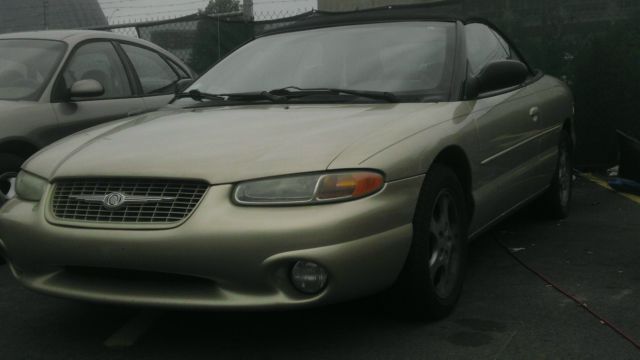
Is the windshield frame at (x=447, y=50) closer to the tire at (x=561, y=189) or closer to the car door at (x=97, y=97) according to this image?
the car door at (x=97, y=97)

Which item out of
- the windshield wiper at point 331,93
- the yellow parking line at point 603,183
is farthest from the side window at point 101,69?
the yellow parking line at point 603,183

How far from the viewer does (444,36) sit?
15.4 ft

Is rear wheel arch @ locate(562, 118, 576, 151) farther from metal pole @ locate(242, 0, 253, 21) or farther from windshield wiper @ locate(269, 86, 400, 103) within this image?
metal pole @ locate(242, 0, 253, 21)

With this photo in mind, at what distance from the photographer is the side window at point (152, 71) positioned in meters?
6.50

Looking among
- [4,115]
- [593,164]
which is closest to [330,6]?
[593,164]

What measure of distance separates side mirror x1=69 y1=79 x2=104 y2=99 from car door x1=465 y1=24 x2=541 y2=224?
251 centimetres

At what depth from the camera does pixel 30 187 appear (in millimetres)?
3723

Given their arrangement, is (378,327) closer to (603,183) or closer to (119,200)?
(119,200)

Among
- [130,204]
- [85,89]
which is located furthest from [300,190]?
[85,89]

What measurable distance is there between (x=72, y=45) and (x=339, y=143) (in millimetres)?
3263

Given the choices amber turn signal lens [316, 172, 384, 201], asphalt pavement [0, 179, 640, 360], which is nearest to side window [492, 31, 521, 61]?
asphalt pavement [0, 179, 640, 360]

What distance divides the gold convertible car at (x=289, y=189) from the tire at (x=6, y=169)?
1269 millimetres

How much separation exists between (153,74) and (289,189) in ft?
12.2

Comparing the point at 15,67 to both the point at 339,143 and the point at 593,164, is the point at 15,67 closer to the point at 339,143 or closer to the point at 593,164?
the point at 339,143
